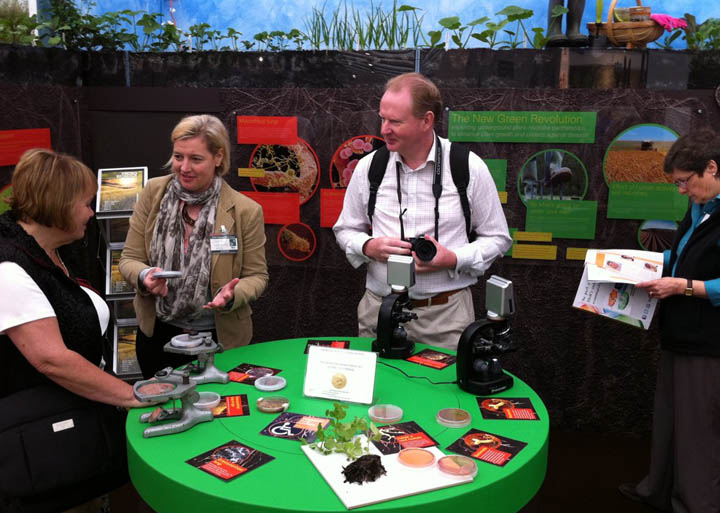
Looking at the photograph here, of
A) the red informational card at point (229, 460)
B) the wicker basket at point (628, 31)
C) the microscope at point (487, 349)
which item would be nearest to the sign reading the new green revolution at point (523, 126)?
the wicker basket at point (628, 31)

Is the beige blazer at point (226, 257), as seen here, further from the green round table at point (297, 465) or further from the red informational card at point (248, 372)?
the green round table at point (297, 465)

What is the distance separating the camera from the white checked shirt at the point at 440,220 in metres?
2.49

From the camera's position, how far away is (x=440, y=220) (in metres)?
2.49

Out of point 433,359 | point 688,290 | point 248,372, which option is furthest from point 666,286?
point 248,372

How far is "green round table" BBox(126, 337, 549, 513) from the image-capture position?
1369 mm

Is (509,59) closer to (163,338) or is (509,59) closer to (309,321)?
(309,321)

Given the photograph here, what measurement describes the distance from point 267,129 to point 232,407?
7.65 ft

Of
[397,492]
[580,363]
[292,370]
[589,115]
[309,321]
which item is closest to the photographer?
[397,492]

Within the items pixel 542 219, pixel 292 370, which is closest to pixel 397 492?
pixel 292 370

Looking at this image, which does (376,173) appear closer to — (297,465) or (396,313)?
(396,313)

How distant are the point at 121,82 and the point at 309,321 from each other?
81.1 inches

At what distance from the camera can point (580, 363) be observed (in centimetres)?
372

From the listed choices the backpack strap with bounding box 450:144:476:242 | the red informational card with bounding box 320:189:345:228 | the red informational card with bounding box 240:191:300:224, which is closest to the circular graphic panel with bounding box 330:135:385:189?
the red informational card with bounding box 320:189:345:228

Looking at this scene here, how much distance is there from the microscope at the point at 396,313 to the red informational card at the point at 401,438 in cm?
53
